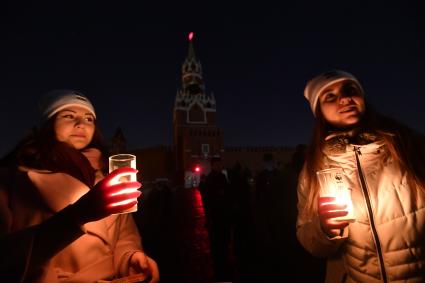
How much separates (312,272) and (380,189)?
9.32 ft

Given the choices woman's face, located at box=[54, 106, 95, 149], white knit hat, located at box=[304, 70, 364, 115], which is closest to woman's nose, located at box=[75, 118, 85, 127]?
woman's face, located at box=[54, 106, 95, 149]

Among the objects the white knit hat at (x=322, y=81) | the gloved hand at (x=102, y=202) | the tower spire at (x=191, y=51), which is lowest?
the gloved hand at (x=102, y=202)

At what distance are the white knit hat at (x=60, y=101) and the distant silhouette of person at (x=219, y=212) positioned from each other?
3715 millimetres

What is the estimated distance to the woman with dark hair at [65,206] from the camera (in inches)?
47.1

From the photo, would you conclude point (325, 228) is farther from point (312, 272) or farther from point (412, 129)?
point (312, 272)

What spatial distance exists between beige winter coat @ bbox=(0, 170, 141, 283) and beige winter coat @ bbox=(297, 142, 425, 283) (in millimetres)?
1369

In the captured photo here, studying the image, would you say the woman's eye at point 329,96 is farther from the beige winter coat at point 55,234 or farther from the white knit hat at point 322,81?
the beige winter coat at point 55,234

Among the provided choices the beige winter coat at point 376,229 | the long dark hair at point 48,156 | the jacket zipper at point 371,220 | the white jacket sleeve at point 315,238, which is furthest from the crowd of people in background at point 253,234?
the long dark hair at point 48,156

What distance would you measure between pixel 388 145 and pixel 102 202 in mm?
1860

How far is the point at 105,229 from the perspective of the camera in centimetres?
175

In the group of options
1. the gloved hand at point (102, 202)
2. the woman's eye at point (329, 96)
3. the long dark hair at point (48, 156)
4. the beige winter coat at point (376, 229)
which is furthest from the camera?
the woman's eye at point (329, 96)

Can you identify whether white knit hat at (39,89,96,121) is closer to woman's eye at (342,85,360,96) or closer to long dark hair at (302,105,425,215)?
long dark hair at (302,105,425,215)

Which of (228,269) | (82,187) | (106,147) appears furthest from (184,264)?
(82,187)

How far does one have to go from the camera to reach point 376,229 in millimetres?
1641
